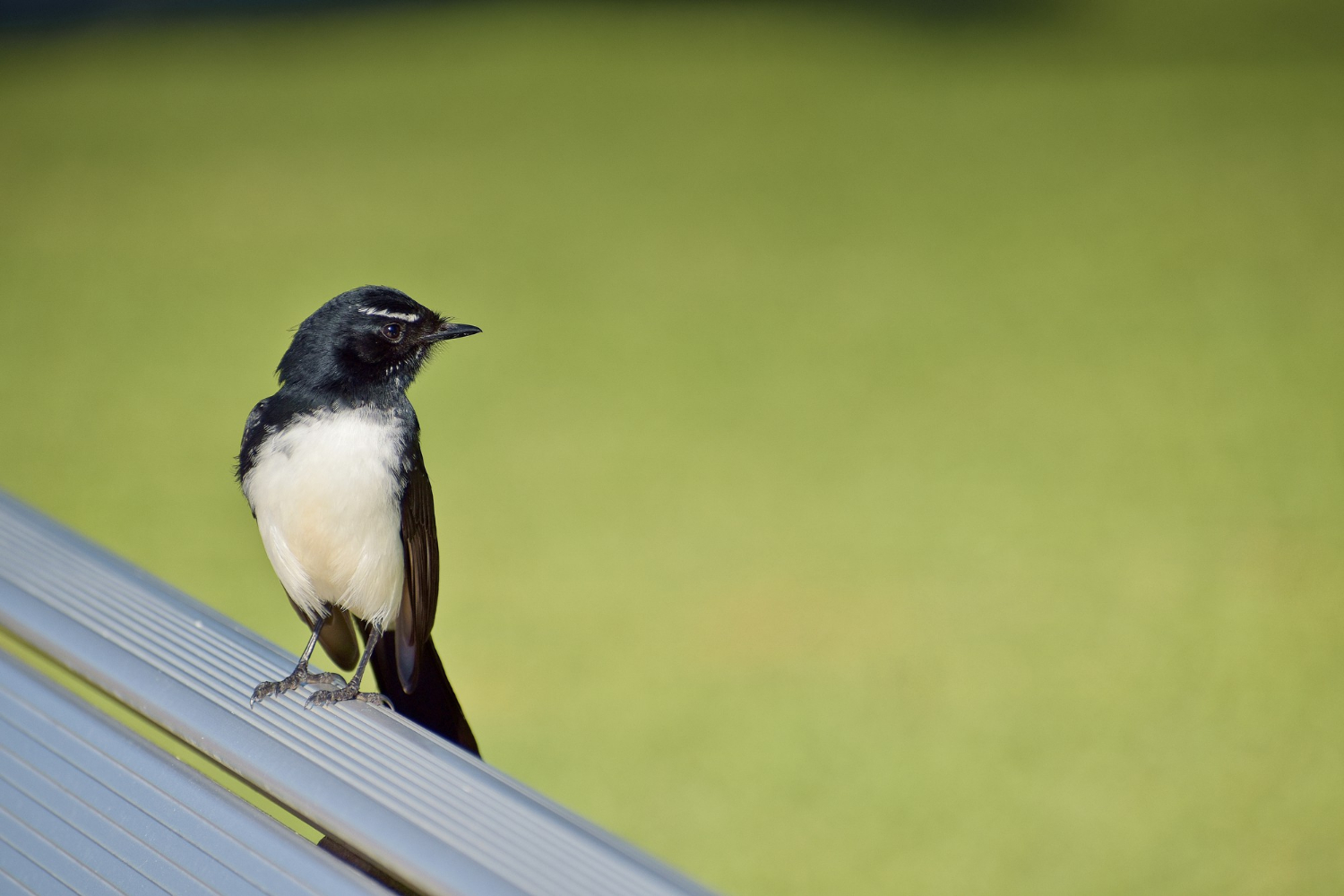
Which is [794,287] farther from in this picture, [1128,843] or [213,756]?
[213,756]

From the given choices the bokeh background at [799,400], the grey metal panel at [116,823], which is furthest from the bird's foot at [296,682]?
the bokeh background at [799,400]

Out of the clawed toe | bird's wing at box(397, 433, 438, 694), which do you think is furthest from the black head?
the clawed toe

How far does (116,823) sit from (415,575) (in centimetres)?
67

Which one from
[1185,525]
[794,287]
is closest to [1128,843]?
[1185,525]

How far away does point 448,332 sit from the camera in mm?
1815

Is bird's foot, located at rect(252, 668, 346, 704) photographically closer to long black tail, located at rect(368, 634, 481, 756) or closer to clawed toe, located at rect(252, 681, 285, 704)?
clawed toe, located at rect(252, 681, 285, 704)

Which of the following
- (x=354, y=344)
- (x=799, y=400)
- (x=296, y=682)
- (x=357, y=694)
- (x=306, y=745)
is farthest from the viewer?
(x=799, y=400)

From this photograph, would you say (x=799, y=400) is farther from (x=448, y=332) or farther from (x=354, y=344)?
(x=354, y=344)

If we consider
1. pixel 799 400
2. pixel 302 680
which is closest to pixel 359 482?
pixel 302 680

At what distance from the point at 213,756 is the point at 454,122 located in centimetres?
884

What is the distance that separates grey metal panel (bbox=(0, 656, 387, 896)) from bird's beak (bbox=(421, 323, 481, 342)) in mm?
713

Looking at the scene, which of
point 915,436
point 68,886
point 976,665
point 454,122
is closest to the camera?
point 68,886

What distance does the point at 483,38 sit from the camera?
11.5m

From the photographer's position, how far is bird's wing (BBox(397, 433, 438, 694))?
1.76m
